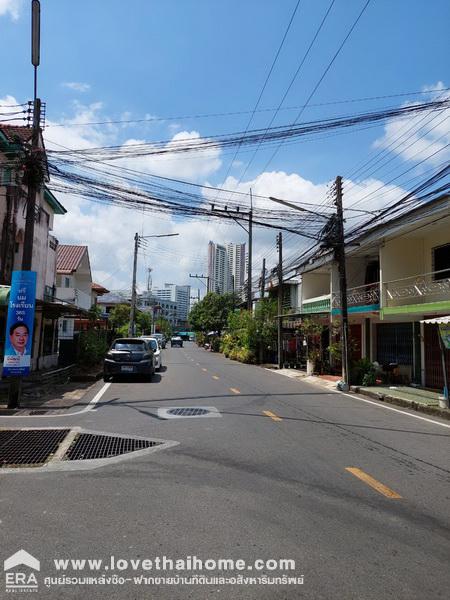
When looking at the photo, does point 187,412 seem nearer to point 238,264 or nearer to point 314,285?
point 314,285

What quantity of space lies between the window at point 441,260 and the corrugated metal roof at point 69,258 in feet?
84.6

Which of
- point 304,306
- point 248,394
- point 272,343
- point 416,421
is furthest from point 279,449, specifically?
point 272,343

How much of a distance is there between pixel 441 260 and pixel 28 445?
650 inches

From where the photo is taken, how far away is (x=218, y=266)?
61344mm

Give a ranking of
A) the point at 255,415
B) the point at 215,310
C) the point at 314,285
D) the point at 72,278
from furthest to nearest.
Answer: the point at 215,310 < the point at 72,278 < the point at 314,285 < the point at 255,415

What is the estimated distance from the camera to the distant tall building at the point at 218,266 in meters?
58.8

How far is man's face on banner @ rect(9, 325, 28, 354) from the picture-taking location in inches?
461

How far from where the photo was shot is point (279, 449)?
24.5 feet

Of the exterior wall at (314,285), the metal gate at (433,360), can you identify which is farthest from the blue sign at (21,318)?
the exterior wall at (314,285)

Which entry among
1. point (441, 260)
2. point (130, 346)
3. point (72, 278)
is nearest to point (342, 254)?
point (441, 260)

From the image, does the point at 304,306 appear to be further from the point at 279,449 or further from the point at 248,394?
the point at 279,449

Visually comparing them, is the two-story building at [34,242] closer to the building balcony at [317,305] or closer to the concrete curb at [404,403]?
the concrete curb at [404,403]

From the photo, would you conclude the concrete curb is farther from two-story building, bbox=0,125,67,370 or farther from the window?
two-story building, bbox=0,125,67,370

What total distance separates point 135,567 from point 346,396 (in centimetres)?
1326
